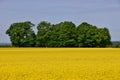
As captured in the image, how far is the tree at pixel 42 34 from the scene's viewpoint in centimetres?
11556

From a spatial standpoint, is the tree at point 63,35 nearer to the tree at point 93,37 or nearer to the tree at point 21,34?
the tree at point 93,37

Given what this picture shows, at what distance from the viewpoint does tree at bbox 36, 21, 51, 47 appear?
379 feet

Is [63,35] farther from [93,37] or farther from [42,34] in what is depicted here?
[93,37]

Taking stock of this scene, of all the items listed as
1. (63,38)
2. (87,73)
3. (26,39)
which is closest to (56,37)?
(63,38)

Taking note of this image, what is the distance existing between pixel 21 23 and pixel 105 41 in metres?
31.5

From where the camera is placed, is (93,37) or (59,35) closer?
(93,37)

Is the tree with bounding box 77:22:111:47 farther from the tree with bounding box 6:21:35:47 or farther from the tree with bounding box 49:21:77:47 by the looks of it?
the tree with bounding box 6:21:35:47

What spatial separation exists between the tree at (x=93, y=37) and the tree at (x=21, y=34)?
53.8ft

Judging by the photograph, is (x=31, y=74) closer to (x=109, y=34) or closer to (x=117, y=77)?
(x=117, y=77)

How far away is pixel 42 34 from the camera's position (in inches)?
4656

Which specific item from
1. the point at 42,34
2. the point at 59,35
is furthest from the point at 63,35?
the point at 42,34

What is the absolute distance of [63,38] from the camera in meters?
116

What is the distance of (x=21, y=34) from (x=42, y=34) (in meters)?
7.91

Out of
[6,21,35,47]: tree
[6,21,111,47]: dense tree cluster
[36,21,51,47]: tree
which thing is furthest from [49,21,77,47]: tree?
[6,21,35,47]: tree
